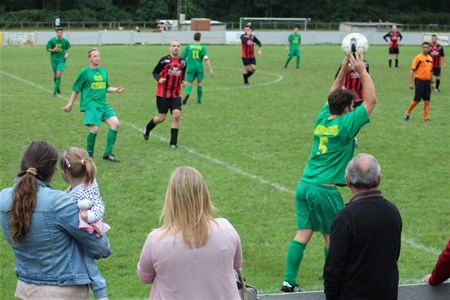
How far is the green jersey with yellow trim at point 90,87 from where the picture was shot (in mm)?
13047

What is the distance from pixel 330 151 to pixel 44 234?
3262 millimetres

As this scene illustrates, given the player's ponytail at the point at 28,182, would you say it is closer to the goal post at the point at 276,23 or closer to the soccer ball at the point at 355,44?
the soccer ball at the point at 355,44

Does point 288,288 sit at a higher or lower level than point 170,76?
lower

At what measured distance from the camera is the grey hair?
5.04 meters

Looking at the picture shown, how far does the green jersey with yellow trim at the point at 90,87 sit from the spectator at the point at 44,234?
27.9 ft

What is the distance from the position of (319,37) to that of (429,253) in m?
52.0

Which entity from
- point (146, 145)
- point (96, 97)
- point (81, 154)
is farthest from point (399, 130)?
point (81, 154)

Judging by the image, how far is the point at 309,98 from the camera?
22344 mm

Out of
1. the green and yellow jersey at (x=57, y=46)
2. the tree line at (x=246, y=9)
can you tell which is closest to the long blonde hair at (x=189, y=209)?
the green and yellow jersey at (x=57, y=46)

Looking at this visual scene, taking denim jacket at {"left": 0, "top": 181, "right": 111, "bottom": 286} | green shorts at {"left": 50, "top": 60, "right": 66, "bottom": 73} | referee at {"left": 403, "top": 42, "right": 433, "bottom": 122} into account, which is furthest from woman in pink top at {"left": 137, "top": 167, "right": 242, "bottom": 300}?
green shorts at {"left": 50, "top": 60, "right": 66, "bottom": 73}

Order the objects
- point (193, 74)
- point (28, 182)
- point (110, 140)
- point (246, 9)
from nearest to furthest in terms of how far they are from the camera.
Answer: point (28, 182), point (110, 140), point (193, 74), point (246, 9)

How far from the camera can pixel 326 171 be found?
23.1 feet

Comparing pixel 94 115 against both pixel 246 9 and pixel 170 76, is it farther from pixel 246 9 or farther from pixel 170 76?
pixel 246 9

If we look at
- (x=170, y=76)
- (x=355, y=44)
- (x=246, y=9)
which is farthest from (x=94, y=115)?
(x=246, y=9)
